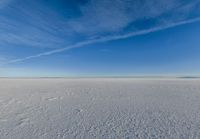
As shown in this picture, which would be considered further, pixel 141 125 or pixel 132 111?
pixel 132 111

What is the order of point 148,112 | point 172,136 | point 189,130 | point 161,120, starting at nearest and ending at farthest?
Answer: point 172,136 < point 189,130 < point 161,120 < point 148,112

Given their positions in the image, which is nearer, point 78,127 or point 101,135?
point 101,135

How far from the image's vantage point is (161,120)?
13.8 ft

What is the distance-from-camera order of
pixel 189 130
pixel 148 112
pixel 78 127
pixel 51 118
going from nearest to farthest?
pixel 189 130
pixel 78 127
pixel 51 118
pixel 148 112

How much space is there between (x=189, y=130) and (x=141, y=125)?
1194 mm

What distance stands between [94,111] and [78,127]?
1495 millimetres

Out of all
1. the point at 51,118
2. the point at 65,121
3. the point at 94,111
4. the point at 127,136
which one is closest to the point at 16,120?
the point at 51,118

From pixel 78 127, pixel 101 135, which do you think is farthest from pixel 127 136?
pixel 78 127

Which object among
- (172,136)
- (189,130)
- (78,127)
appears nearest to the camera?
(172,136)

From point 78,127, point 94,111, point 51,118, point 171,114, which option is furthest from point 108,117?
point 171,114

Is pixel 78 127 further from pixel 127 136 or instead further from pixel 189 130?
pixel 189 130

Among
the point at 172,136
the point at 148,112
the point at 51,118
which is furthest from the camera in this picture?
the point at 148,112

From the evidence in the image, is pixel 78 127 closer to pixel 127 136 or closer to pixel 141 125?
pixel 127 136

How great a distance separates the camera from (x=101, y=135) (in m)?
3.32
